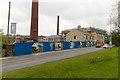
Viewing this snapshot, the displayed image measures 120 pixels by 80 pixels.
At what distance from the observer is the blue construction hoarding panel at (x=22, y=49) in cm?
4716

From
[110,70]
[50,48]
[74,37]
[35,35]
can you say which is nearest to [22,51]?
[50,48]

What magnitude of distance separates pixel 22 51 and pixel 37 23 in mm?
19337

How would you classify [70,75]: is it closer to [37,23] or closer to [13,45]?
[13,45]

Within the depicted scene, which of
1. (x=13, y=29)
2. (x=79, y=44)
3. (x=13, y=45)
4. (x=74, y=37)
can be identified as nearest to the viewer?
(x=13, y=29)

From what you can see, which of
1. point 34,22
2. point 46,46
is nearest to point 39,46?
point 46,46

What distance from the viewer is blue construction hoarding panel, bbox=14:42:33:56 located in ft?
155

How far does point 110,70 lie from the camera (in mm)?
13641

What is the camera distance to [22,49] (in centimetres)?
4912

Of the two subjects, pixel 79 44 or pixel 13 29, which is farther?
pixel 79 44

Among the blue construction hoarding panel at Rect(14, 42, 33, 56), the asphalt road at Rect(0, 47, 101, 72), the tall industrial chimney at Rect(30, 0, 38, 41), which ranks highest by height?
the tall industrial chimney at Rect(30, 0, 38, 41)

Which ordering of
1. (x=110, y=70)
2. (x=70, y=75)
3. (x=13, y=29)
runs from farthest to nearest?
(x=13, y=29) < (x=110, y=70) < (x=70, y=75)

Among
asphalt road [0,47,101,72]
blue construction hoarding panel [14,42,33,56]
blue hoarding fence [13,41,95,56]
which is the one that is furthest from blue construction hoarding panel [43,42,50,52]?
asphalt road [0,47,101,72]

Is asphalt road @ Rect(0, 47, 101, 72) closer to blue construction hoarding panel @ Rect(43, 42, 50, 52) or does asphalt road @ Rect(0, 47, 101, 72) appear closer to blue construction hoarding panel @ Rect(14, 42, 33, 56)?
blue construction hoarding panel @ Rect(14, 42, 33, 56)

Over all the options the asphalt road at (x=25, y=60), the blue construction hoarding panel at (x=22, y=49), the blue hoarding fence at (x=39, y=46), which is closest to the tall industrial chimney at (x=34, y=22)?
the blue hoarding fence at (x=39, y=46)
